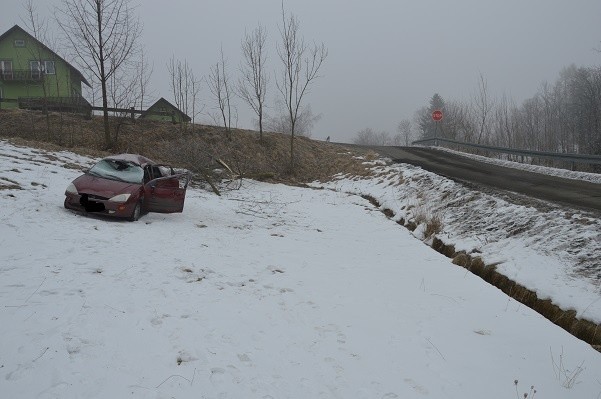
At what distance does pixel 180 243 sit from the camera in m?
7.50

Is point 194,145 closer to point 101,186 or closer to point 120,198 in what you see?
point 101,186

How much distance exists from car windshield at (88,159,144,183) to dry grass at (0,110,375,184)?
677 cm

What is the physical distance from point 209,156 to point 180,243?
10.8 metres

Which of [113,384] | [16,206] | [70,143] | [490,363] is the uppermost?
[70,143]

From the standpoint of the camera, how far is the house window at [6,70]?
3122 centimetres

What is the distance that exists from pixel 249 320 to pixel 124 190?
5289 millimetres

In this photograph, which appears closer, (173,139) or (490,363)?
(490,363)

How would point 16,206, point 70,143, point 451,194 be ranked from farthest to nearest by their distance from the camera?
1. point 70,143
2. point 451,194
3. point 16,206

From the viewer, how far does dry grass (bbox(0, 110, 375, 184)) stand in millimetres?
18516

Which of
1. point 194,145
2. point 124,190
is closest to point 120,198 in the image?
point 124,190

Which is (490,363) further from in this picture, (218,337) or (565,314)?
(218,337)

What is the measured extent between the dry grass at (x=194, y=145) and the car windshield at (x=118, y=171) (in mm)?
6768

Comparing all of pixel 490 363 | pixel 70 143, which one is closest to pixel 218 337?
pixel 490 363

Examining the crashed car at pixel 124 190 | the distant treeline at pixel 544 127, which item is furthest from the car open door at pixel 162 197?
the distant treeline at pixel 544 127
